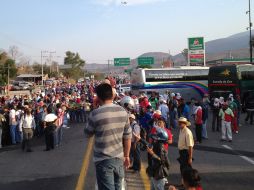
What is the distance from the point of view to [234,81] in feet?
88.3

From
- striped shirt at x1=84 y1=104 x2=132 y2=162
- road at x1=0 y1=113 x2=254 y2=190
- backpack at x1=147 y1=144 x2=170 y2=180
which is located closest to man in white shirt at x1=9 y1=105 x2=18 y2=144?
road at x1=0 y1=113 x2=254 y2=190

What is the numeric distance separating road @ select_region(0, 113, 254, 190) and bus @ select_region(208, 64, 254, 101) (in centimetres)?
1209

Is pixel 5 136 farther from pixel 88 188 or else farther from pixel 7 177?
pixel 88 188

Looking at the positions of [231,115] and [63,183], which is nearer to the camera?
[63,183]

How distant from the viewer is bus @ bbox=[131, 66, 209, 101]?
34781 mm

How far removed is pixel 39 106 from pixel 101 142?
14.9 metres

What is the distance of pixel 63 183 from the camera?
8.71 meters

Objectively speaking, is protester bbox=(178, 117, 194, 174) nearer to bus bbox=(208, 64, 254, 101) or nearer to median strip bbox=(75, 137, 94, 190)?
median strip bbox=(75, 137, 94, 190)

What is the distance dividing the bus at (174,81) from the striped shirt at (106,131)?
2960 cm

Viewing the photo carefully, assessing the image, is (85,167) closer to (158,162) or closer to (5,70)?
(158,162)

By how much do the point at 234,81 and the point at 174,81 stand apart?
30.6ft

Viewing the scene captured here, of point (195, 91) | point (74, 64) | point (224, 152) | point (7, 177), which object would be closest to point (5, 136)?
point (7, 177)

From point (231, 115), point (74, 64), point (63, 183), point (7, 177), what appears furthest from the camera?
point (74, 64)

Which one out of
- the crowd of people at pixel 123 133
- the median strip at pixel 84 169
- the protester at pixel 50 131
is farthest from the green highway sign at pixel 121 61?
the median strip at pixel 84 169
